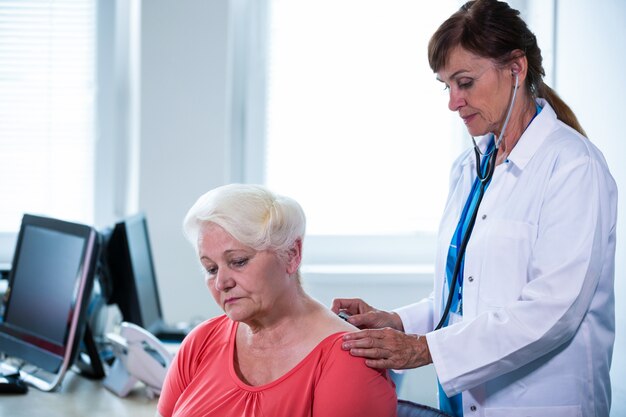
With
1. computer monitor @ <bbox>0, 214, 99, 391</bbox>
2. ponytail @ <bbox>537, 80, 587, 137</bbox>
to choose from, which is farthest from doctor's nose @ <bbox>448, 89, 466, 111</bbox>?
computer monitor @ <bbox>0, 214, 99, 391</bbox>

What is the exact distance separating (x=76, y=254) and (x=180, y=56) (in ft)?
4.45

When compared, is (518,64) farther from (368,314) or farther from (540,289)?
(368,314)

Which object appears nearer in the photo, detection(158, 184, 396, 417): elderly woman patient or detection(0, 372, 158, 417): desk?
detection(158, 184, 396, 417): elderly woman patient

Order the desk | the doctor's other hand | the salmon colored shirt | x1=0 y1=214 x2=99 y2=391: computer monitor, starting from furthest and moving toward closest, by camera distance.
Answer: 1. x1=0 y1=214 x2=99 y2=391: computer monitor
2. the desk
3. the doctor's other hand
4. the salmon colored shirt

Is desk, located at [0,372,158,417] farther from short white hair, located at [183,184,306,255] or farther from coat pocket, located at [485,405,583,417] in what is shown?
coat pocket, located at [485,405,583,417]

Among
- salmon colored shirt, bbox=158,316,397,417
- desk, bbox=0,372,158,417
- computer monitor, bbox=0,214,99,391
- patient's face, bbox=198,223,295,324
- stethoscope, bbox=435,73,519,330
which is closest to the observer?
A: salmon colored shirt, bbox=158,316,397,417

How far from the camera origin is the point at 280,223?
5.51 ft

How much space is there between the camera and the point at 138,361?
227 centimetres

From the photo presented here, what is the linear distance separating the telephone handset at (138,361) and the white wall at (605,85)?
1.39 m

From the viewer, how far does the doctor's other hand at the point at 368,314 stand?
6.23ft

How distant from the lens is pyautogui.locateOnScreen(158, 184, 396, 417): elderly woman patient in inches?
62.4

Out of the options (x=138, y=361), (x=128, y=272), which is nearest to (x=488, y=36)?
(x=138, y=361)

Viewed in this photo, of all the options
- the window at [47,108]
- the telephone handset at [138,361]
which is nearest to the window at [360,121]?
the window at [47,108]

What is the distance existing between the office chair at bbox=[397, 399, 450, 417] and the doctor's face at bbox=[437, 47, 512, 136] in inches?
23.6
